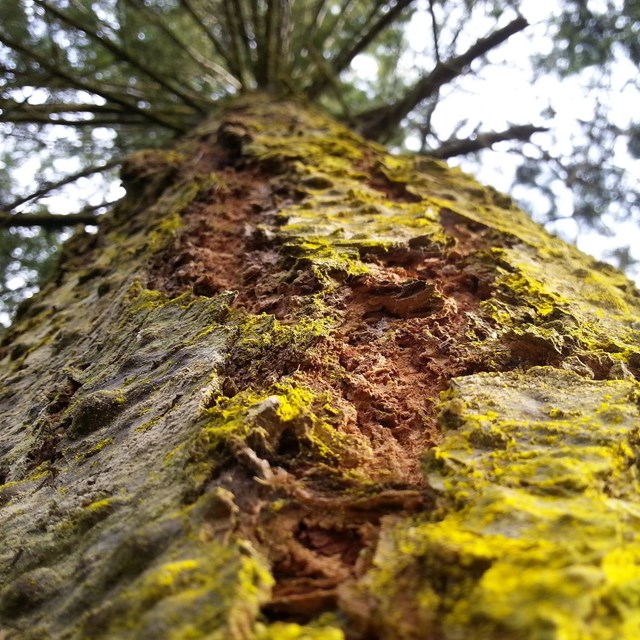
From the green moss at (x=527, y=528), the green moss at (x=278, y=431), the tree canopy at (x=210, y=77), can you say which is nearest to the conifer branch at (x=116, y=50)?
the tree canopy at (x=210, y=77)

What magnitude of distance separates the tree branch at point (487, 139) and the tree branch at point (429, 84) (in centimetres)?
38

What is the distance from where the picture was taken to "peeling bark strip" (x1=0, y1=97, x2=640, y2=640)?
690 millimetres

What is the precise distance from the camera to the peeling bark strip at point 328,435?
2.27 ft

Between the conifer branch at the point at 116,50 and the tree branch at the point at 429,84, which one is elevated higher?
the tree branch at the point at 429,84

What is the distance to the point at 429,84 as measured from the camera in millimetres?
3912

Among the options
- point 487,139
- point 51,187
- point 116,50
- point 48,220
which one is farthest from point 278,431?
point 487,139

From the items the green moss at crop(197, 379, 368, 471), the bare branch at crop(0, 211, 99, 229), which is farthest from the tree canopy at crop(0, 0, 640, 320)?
the green moss at crop(197, 379, 368, 471)

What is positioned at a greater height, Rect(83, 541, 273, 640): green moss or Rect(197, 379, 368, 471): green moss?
Rect(197, 379, 368, 471): green moss

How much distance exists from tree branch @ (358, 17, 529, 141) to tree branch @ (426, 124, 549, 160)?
1.25 ft

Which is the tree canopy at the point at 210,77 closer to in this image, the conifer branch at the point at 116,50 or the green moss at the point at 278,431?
the conifer branch at the point at 116,50

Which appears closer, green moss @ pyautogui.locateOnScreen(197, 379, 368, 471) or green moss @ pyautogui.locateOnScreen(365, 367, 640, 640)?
green moss @ pyautogui.locateOnScreen(365, 367, 640, 640)

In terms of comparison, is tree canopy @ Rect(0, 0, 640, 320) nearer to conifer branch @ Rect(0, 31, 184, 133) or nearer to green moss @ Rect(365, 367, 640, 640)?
conifer branch @ Rect(0, 31, 184, 133)

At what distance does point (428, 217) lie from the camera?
1857 mm

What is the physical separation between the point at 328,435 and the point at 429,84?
11.5 ft
